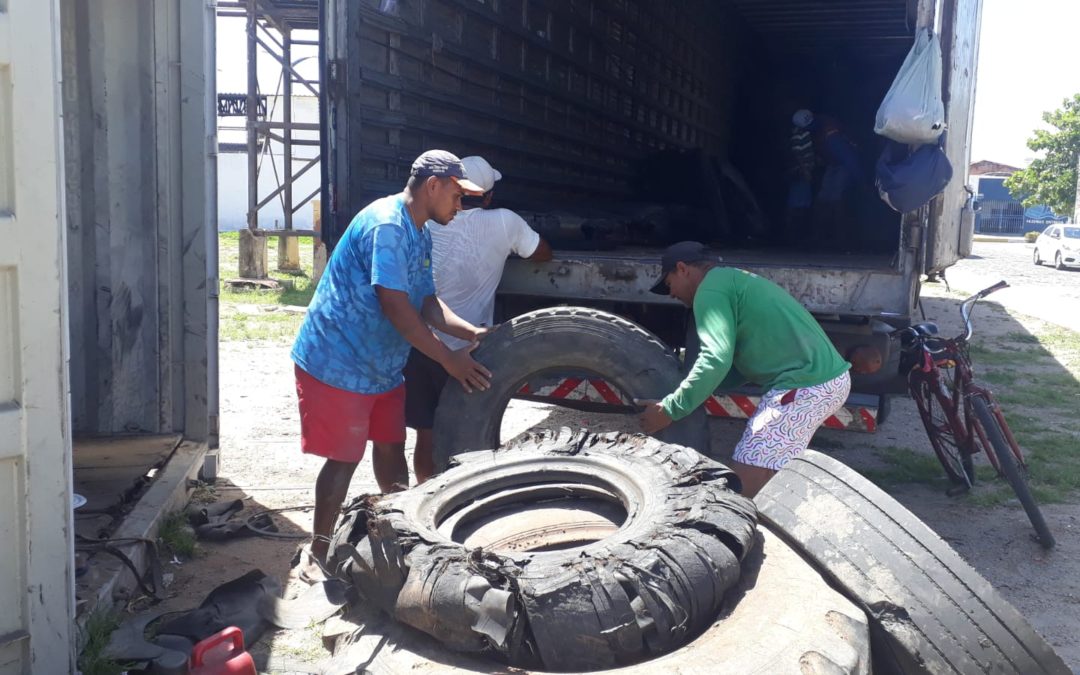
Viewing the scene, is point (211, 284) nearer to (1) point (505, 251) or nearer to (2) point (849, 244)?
(1) point (505, 251)

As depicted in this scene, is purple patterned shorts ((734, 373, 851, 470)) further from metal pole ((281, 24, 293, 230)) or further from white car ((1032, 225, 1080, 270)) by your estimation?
white car ((1032, 225, 1080, 270))

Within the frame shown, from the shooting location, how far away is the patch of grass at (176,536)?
169 inches

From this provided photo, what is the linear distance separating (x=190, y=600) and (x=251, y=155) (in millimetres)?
13133

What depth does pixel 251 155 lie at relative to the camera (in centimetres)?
1591

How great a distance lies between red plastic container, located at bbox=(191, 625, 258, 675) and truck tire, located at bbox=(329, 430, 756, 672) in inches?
14.1

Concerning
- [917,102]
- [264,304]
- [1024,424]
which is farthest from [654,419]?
[264,304]

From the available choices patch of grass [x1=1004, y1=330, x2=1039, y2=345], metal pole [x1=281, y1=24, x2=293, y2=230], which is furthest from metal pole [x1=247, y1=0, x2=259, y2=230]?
patch of grass [x1=1004, y1=330, x2=1039, y2=345]

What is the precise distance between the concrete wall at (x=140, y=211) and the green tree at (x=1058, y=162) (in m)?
48.1

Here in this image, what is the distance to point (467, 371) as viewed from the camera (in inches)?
160

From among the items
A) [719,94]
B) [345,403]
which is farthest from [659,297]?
[719,94]

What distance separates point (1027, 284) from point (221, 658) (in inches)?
878

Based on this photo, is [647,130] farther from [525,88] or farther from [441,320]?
[441,320]

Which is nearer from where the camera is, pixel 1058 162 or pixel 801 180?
pixel 801 180

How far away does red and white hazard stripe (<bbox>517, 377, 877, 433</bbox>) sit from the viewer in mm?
4570
